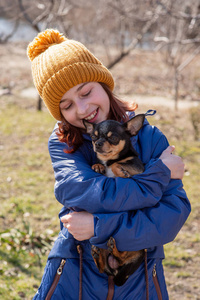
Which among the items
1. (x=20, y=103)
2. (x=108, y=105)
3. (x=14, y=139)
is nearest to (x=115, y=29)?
(x=20, y=103)

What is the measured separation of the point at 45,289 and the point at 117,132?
3.76ft

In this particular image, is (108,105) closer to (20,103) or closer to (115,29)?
(20,103)

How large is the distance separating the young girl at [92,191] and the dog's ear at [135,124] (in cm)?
7

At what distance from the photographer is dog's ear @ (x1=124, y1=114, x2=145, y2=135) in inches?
86.6

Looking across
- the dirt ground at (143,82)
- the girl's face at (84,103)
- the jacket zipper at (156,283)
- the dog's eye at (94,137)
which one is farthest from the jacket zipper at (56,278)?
the dirt ground at (143,82)

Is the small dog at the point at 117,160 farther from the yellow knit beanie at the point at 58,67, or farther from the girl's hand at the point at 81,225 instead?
the yellow knit beanie at the point at 58,67

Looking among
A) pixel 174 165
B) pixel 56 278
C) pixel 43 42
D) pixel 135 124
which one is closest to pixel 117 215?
pixel 174 165

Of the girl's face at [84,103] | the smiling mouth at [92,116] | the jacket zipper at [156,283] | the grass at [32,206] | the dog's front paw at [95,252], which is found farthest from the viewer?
the grass at [32,206]

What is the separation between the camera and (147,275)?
6.56 feet

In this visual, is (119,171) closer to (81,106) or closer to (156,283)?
(81,106)

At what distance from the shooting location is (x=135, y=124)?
7.39 ft

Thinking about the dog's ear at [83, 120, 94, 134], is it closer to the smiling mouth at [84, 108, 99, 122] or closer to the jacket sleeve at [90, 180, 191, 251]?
the smiling mouth at [84, 108, 99, 122]

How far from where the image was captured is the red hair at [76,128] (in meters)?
2.18

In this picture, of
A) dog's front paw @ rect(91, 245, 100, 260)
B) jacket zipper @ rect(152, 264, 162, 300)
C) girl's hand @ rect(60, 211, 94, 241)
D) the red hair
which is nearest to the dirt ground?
jacket zipper @ rect(152, 264, 162, 300)
